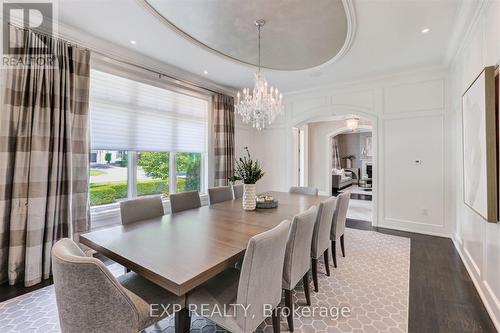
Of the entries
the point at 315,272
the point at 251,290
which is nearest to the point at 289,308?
the point at 315,272

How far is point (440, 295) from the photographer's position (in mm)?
2254

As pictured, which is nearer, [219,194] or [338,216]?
[338,216]

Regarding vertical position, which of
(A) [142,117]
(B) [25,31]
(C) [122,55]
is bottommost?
(A) [142,117]

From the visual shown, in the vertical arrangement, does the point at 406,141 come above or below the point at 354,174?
above

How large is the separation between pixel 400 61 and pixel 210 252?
4.23 metres

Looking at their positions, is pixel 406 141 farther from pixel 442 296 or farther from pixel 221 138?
pixel 221 138

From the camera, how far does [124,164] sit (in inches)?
140

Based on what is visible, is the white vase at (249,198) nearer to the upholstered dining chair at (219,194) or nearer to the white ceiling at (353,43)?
the upholstered dining chair at (219,194)

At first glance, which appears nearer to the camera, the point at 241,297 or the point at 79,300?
the point at 79,300

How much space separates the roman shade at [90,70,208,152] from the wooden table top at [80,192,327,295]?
1.81m

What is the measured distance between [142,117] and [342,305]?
3.64m

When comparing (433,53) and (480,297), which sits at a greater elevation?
(433,53)

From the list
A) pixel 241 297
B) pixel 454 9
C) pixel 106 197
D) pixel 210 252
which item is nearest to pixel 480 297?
pixel 241 297

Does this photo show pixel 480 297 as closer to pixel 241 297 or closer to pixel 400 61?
pixel 241 297
